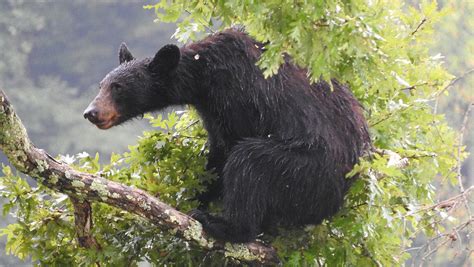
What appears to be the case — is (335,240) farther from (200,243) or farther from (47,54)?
(47,54)

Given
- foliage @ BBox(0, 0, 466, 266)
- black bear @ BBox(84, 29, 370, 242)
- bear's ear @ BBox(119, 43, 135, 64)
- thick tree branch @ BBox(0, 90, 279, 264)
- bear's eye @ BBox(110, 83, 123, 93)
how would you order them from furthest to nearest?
bear's ear @ BBox(119, 43, 135, 64)
bear's eye @ BBox(110, 83, 123, 93)
black bear @ BBox(84, 29, 370, 242)
foliage @ BBox(0, 0, 466, 266)
thick tree branch @ BBox(0, 90, 279, 264)

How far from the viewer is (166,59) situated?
192 inches

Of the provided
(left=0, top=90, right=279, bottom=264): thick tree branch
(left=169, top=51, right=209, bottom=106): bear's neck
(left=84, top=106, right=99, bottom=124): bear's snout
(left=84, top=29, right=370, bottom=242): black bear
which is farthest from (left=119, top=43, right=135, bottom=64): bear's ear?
(left=0, top=90, right=279, bottom=264): thick tree branch

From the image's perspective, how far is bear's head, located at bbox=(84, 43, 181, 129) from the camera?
489 cm

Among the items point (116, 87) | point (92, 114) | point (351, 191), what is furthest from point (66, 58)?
point (351, 191)

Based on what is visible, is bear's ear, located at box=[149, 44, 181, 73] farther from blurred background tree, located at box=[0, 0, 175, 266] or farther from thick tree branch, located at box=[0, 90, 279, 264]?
blurred background tree, located at box=[0, 0, 175, 266]

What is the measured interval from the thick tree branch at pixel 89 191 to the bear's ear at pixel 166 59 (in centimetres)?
123

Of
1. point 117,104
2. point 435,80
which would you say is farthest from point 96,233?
point 435,80

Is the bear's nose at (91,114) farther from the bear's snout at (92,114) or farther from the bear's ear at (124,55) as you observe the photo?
the bear's ear at (124,55)

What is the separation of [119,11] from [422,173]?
75.6 feet

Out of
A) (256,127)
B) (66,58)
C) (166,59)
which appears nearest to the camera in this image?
(256,127)

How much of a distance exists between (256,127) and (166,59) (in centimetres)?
76

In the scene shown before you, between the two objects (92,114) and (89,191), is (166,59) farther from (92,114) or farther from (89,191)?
(89,191)

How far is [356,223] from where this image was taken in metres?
4.15
